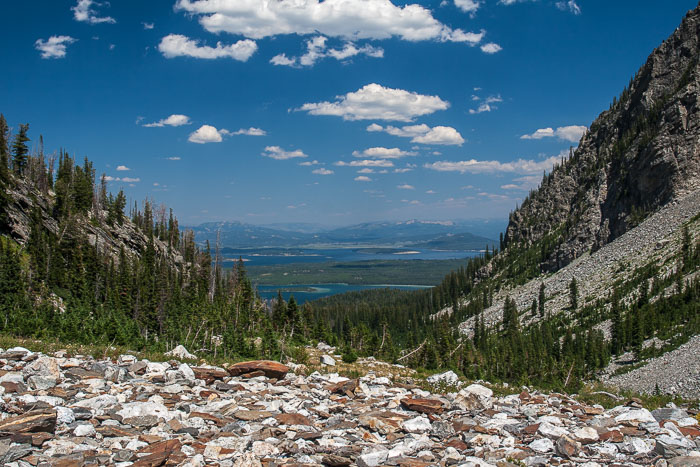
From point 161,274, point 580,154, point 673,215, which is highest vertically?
point 580,154

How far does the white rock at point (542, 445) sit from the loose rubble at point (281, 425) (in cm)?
4

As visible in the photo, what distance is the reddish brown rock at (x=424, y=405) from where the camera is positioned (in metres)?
14.8

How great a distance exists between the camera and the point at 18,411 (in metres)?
11.9

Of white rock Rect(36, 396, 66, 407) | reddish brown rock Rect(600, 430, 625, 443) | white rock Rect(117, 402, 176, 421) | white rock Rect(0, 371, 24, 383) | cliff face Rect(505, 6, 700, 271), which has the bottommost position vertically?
reddish brown rock Rect(600, 430, 625, 443)

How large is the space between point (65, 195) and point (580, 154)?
18625cm

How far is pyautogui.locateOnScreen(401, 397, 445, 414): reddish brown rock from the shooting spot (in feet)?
48.7

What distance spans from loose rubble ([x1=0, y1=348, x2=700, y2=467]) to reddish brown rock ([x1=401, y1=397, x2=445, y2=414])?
4 cm

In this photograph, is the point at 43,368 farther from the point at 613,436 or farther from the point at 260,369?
the point at 613,436

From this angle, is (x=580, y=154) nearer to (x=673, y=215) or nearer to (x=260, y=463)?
(x=673, y=215)

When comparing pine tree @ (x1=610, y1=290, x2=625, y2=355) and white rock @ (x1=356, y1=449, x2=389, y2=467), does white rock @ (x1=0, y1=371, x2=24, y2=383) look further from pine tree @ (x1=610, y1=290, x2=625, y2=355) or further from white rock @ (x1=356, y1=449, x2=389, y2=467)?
pine tree @ (x1=610, y1=290, x2=625, y2=355)

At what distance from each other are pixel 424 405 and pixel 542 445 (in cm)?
423

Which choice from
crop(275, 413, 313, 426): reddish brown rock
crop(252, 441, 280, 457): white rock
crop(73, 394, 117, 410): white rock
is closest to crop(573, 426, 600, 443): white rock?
crop(275, 413, 313, 426): reddish brown rock

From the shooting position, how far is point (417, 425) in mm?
13148

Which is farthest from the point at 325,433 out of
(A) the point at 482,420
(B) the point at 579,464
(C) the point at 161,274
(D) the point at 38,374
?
(C) the point at 161,274
